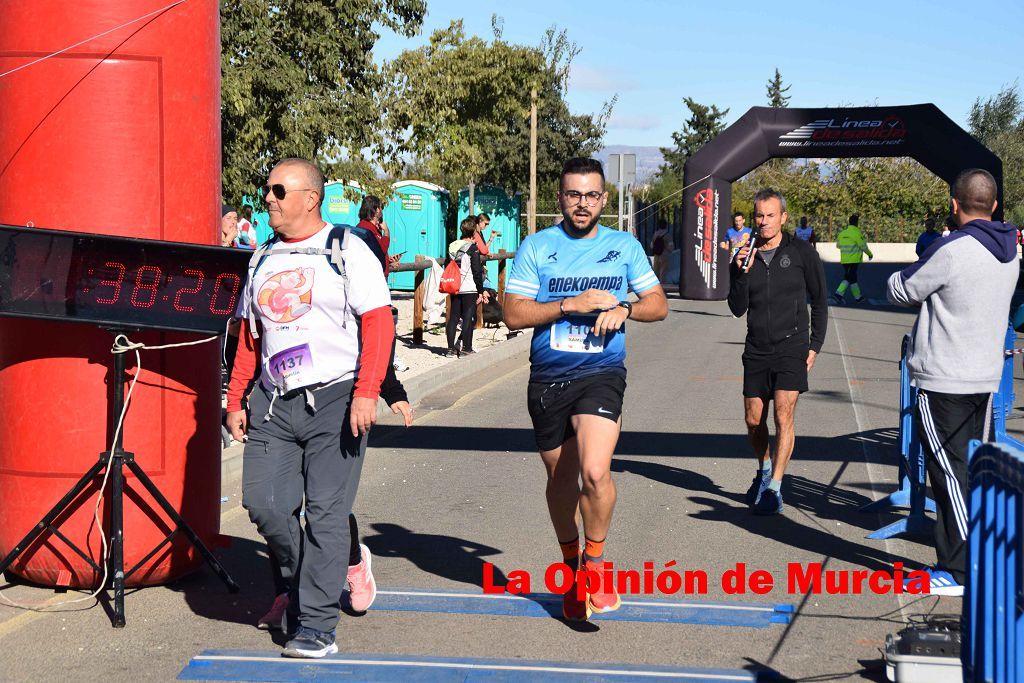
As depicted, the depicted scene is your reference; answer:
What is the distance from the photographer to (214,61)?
619cm

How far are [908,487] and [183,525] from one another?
181 inches

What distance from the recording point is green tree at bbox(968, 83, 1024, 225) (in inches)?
2478

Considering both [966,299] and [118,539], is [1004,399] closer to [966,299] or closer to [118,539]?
[966,299]

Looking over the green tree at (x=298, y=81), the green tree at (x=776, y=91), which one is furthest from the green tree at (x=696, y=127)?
the green tree at (x=298, y=81)

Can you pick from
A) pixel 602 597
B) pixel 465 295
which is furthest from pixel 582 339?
pixel 465 295

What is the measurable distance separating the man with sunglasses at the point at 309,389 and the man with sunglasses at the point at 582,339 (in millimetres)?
729

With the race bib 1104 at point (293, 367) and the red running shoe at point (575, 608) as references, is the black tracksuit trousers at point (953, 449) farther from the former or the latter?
the race bib 1104 at point (293, 367)

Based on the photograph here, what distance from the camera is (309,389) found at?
16.4ft

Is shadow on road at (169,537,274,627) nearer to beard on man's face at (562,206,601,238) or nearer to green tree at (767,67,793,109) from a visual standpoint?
beard on man's face at (562,206,601,238)

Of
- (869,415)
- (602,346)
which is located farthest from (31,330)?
(869,415)

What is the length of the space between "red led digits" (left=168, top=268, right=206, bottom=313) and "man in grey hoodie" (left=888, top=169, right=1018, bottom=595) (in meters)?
3.33

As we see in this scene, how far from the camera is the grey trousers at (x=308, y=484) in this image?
4941 mm

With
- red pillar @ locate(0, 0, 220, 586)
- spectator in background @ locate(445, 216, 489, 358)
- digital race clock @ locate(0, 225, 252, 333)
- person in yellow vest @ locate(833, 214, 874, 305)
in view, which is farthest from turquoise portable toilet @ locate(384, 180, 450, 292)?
digital race clock @ locate(0, 225, 252, 333)

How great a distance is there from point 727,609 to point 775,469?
2216mm
